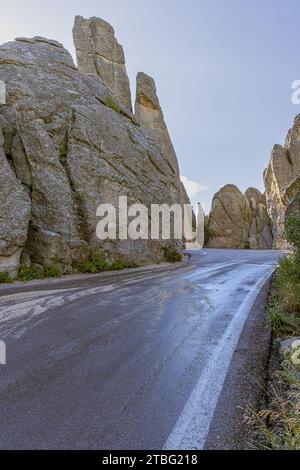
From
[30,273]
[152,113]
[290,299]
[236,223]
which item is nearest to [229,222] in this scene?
[236,223]

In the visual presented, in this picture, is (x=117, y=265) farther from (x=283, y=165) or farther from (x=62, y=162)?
(x=283, y=165)

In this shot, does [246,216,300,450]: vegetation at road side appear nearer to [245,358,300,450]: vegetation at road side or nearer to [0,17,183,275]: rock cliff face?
[245,358,300,450]: vegetation at road side

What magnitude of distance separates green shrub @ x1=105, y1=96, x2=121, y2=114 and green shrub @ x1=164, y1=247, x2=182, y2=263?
974 centimetres

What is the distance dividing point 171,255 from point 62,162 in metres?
8.43

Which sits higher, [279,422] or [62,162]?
[62,162]

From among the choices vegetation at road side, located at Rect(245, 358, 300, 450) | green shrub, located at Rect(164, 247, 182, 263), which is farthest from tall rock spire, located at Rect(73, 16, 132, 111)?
vegetation at road side, located at Rect(245, 358, 300, 450)

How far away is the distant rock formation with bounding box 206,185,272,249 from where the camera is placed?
47594mm

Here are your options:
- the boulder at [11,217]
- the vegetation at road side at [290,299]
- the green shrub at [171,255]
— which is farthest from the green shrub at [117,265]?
the vegetation at road side at [290,299]

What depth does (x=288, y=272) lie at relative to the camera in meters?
7.68

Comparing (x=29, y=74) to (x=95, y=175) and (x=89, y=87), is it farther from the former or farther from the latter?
(x=95, y=175)

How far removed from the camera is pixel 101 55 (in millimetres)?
38719

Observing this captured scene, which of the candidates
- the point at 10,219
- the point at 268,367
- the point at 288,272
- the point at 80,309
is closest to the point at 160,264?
the point at 10,219

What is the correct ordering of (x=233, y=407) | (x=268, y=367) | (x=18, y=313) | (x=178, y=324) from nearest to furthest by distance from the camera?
(x=233, y=407) < (x=268, y=367) < (x=178, y=324) < (x=18, y=313)

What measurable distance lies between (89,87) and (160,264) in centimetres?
1202
